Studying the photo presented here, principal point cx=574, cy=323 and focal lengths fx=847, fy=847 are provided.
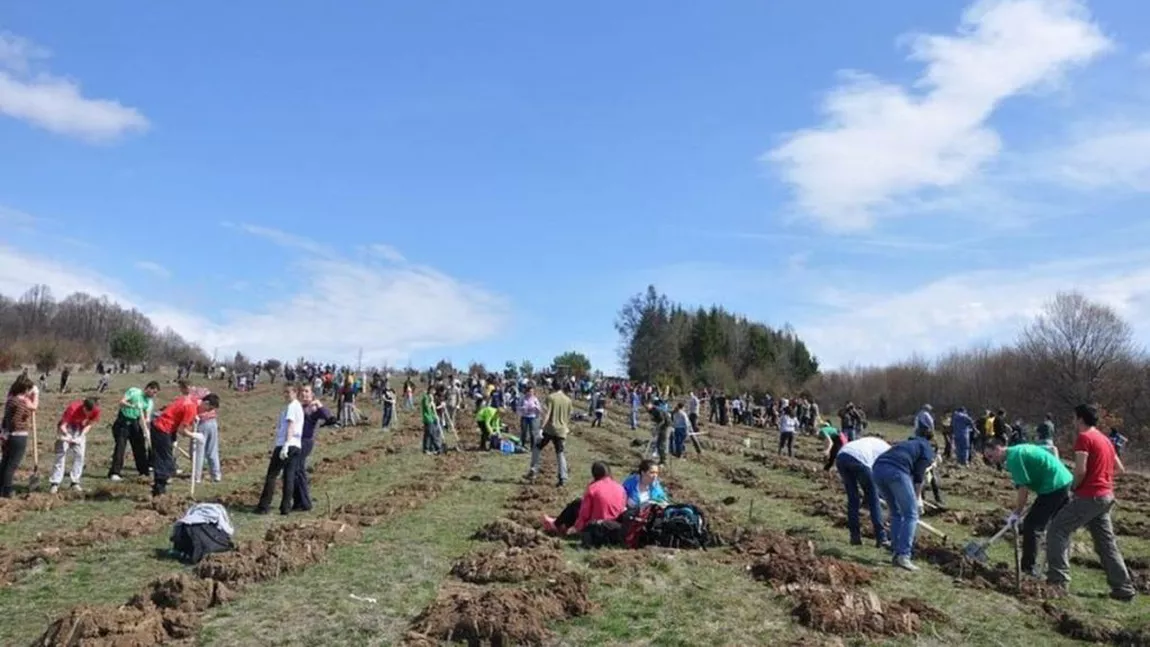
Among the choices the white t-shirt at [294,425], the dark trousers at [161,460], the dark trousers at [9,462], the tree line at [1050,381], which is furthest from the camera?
the tree line at [1050,381]

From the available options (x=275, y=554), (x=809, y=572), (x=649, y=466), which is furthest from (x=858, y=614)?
(x=275, y=554)

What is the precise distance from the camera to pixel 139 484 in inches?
673

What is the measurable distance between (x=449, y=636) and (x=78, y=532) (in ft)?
24.2

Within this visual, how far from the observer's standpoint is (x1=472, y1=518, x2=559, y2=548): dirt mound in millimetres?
11852

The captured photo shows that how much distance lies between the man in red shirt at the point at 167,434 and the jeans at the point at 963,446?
1057 inches

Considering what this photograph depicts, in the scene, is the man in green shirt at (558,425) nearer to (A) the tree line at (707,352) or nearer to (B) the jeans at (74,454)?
(B) the jeans at (74,454)

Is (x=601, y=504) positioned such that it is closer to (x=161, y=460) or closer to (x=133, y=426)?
(x=161, y=460)

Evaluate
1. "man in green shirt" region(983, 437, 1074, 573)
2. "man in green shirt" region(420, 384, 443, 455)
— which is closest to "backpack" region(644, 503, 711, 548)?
"man in green shirt" region(983, 437, 1074, 573)

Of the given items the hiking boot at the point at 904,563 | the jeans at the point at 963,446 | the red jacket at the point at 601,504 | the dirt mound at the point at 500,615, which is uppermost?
the jeans at the point at 963,446

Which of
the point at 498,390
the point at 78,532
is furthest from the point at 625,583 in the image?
the point at 498,390

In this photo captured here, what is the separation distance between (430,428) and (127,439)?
957 centimetres

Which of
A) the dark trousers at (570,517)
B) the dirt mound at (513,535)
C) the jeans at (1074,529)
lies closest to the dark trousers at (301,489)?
the dirt mound at (513,535)

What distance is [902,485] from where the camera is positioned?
1118 centimetres

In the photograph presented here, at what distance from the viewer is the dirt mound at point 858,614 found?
315 inches
